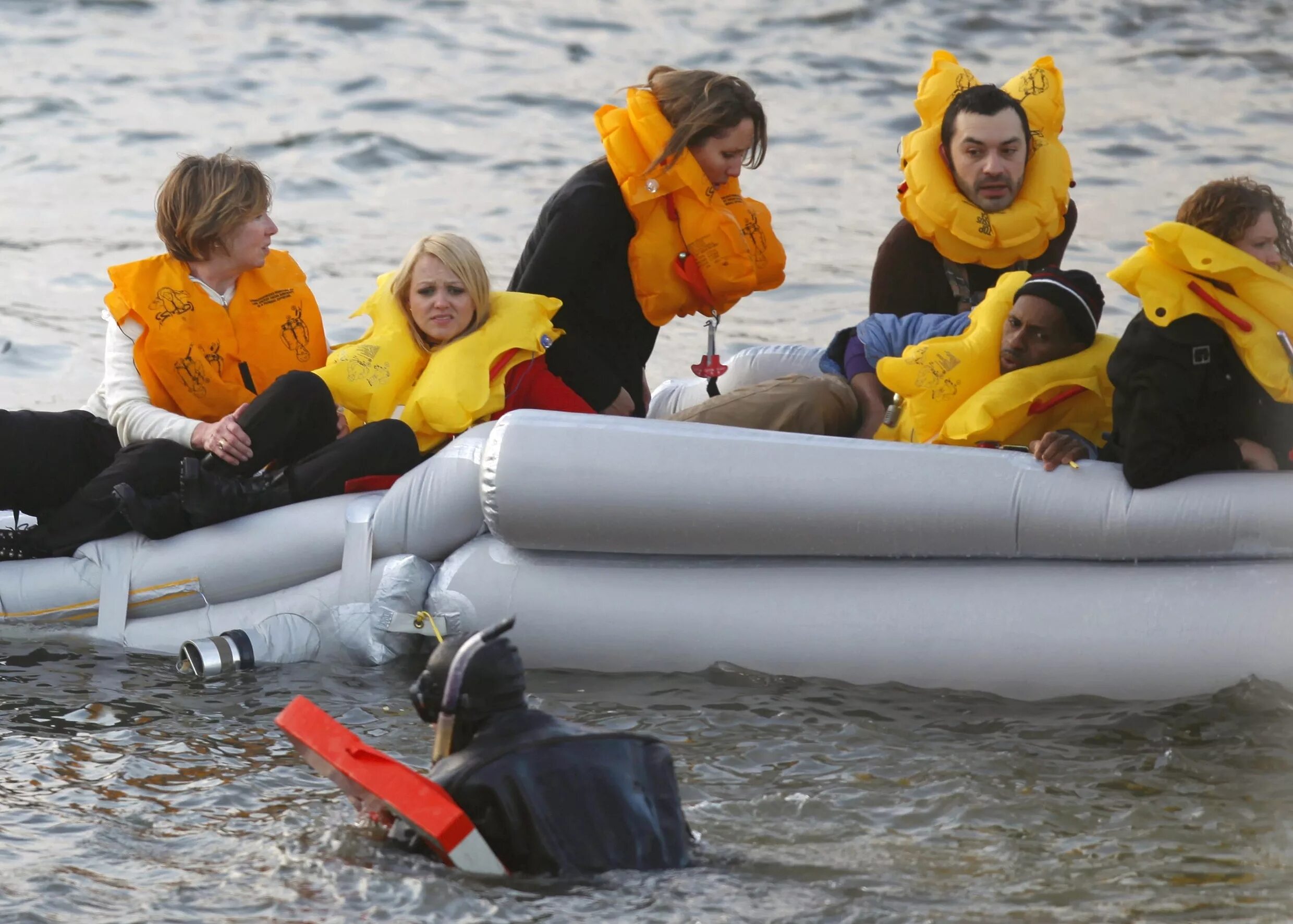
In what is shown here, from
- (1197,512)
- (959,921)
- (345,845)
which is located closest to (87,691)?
(345,845)

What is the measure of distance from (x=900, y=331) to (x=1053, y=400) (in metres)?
Result: 0.47

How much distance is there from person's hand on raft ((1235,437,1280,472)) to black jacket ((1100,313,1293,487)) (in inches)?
0.6

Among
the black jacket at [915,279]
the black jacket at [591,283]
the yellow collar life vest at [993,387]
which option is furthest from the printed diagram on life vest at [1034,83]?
the black jacket at [591,283]

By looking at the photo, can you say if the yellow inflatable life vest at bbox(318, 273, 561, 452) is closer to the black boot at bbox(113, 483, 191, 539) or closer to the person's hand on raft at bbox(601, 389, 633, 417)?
the person's hand on raft at bbox(601, 389, 633, 417)

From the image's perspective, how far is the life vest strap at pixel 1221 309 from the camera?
123 inches

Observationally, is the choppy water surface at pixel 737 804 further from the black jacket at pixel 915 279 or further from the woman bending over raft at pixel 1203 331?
the black jacket at pixel 915 279

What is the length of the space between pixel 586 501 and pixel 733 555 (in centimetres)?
34

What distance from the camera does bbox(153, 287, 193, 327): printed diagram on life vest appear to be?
3.69m

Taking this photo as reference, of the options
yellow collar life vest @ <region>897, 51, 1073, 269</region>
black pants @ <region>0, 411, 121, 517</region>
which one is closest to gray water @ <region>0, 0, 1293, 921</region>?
black pants @ <region>0, 411, 121, 517</region>

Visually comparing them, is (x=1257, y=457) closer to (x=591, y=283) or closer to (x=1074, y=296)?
(x=1074, y=296)

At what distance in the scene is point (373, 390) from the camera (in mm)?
3729

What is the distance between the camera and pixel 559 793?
228 cm

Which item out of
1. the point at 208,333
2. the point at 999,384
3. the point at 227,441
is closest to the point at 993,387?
the point at 999,384

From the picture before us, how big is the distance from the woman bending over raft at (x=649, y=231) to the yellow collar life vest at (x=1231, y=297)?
3.64ft
